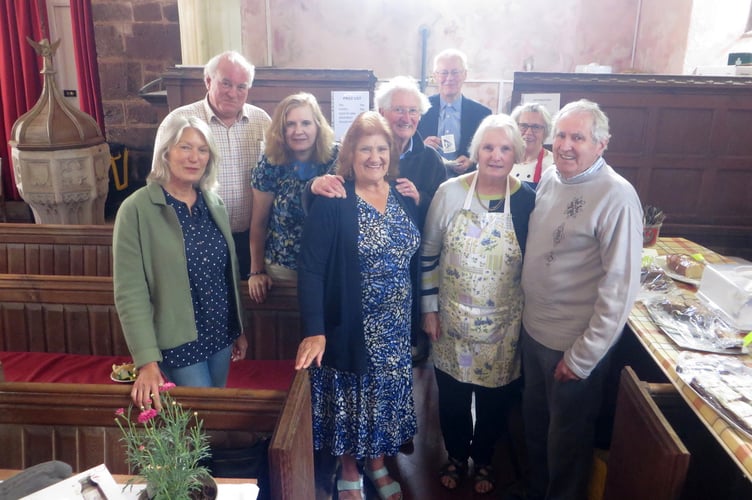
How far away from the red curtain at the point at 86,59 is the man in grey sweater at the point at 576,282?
5530 mm

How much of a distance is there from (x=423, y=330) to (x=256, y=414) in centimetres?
96

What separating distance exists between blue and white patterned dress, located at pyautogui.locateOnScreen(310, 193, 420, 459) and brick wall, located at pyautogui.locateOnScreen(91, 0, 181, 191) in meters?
4.55

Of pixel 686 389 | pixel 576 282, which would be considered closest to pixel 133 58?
pixel 576 282

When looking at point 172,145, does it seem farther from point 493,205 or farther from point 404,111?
point 493,205

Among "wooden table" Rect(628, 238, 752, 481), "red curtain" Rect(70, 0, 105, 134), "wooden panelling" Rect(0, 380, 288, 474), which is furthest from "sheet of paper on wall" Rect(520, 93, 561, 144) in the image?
Result: "red curtain" Rect(70, 0, 105, 134)

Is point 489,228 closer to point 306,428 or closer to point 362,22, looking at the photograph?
point 306,428

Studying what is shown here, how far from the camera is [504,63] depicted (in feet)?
22.5

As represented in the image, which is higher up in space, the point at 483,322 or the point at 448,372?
the point at 483,322

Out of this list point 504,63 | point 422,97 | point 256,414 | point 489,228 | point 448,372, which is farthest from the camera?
point 504,63

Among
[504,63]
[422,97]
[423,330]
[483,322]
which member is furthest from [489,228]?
[504,63]

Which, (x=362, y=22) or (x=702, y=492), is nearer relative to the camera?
(x=702, y=492)

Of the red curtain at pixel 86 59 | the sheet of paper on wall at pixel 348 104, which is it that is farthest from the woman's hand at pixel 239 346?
the red curtain at pixel 86 59

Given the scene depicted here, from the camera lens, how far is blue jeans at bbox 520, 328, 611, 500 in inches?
75.8

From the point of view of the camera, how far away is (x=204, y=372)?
1.87 metres
